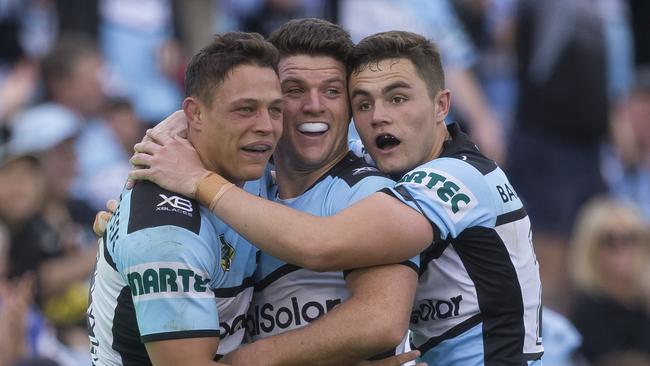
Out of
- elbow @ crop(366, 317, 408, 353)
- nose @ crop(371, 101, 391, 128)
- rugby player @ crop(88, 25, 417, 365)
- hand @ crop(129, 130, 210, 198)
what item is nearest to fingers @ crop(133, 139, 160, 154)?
hand @ crop(129, 130, 210, 198)

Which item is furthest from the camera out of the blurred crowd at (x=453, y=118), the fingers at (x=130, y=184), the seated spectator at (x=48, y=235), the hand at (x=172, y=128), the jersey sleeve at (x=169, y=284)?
the blurred crowd at (x=453, y=118)

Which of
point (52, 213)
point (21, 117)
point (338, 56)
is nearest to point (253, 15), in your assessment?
point (21, 117)

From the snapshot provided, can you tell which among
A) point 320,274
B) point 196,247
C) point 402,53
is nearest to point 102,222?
point 196,247

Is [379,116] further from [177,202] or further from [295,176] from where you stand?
[177,202]

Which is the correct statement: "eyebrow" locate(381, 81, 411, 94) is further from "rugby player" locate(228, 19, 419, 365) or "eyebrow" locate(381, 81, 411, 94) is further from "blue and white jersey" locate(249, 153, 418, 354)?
"blue and white jersey" locate(249, 153, 418, 354)

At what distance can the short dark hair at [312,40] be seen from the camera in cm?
604

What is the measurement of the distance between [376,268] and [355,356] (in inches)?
14.1

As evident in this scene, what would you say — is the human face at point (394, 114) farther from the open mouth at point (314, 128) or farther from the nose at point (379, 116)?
the open mouth at point (314, 128)

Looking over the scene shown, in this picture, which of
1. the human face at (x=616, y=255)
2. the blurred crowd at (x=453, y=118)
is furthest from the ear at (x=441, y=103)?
the human face at (x=616, y=255)

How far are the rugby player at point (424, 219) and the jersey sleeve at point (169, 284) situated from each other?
0.26 m

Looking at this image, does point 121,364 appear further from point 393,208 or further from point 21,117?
point 21,117

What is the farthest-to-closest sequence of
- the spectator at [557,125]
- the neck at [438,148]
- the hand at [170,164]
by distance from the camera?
1. the spectator at [557,125]
2. the neck at [438,148]
3. the hand at [170,164]

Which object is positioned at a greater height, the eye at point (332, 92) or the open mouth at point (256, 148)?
the eye at point (332, 92)

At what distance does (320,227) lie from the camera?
5629mm
